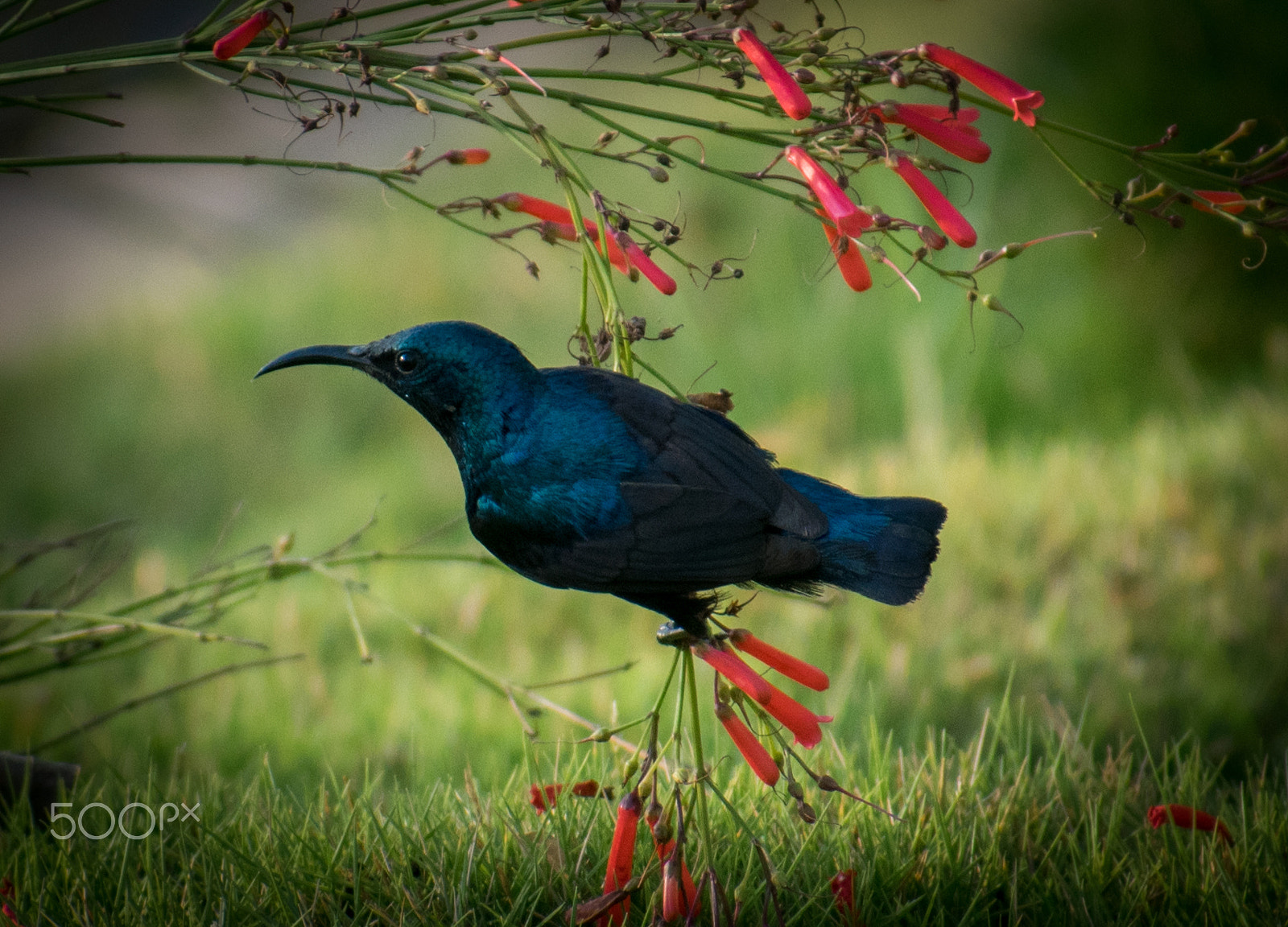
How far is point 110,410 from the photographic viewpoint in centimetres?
548

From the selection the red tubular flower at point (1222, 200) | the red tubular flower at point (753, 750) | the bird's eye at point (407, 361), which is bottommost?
the red tubular flower at point (753, 750)

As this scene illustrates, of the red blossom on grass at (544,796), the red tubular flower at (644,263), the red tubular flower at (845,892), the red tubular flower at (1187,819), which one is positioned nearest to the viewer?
the red tubular flower at (644,263)

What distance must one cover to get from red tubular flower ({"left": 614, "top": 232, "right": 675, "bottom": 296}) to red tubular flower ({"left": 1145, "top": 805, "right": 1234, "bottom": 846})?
3.93 feet

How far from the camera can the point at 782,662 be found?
1471 millimetres

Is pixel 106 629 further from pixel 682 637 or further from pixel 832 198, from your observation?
pixel 832 198

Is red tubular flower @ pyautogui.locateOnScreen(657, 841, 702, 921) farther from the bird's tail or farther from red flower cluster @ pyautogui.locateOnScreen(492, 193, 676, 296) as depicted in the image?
red flower cluster @ pyautogui.locateOnScreen(492, 193, 676, 296)

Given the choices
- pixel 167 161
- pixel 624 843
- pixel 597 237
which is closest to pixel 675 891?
pixel 624 843

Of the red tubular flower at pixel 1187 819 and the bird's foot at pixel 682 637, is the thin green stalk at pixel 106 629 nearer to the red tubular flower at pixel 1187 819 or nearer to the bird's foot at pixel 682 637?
the bird's foot at pixel 682 637

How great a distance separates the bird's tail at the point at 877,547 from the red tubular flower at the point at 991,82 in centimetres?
54

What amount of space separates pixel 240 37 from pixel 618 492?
2.35 feet

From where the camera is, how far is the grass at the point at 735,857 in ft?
5.64

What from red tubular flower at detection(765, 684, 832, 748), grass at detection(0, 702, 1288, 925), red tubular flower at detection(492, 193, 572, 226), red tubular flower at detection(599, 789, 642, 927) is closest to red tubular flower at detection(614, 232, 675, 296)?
red tubular flower at detection(492, 193, 572, 226)

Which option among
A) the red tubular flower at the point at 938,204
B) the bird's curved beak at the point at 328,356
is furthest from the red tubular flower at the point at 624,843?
the red tubular flower at the point at 938,204

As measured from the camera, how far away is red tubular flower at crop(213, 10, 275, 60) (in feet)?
4.72
